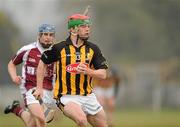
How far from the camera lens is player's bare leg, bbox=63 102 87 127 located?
37.5 ft

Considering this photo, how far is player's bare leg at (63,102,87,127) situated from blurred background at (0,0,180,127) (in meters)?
24.8

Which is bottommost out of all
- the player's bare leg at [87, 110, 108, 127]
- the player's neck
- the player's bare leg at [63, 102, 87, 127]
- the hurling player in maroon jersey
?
the player's bare leg at [87, 110, 108, 127]

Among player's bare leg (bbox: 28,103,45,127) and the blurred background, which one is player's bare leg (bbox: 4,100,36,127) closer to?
player's bare leg (bbox: 28,103,45,127)

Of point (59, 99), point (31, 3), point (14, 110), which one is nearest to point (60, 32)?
point (31, 3)

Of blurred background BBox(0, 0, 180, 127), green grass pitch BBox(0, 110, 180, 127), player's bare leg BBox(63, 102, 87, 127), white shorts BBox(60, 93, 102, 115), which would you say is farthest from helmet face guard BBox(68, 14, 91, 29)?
blurred background BBox(0, 0, 180, 127)

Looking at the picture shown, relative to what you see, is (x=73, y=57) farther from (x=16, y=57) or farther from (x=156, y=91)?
(x=156, y=91)

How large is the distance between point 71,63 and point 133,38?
93.2 feet

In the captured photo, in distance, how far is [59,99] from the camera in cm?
1191

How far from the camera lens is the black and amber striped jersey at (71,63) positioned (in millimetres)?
11797

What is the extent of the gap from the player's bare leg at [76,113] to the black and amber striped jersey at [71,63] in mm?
270

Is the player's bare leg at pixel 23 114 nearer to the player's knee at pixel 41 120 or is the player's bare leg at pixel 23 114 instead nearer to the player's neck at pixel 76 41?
the player's knee at pixel 41 120

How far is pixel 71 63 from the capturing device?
11.8 m

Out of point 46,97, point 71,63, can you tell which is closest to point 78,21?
point 71,63

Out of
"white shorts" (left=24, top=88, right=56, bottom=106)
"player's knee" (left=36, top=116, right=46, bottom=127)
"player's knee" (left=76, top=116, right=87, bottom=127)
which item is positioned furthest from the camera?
"white shorts" (left=24, top=88, right=56, bottom=106)
